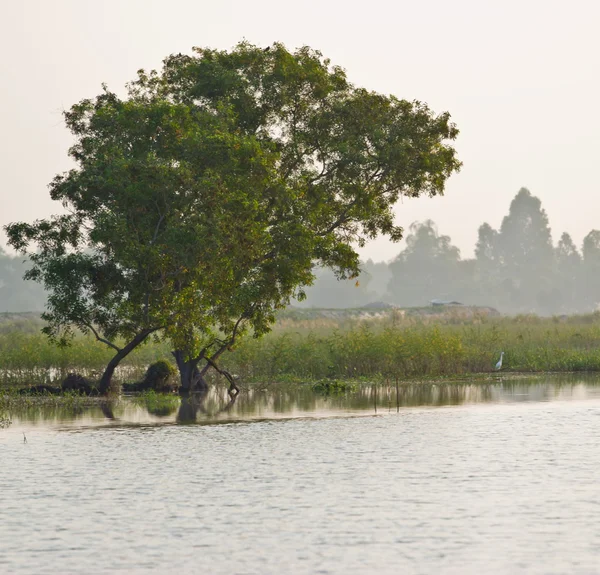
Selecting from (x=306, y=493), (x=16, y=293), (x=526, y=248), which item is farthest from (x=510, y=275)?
(x=306, y=493)

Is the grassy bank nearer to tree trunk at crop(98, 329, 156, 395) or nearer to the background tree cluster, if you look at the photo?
tree trunk at crop(98, 329, 156, 395)

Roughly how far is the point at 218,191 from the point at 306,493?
1633cm

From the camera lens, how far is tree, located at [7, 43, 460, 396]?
3238cm

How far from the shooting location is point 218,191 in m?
32.2

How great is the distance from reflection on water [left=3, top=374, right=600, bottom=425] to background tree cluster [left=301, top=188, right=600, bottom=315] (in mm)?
138613

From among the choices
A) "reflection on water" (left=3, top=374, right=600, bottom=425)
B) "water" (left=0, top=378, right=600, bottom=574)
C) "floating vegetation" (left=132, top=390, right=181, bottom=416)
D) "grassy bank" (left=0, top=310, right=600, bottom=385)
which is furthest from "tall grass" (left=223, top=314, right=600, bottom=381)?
"water" (left=0, top=378, right=600, bottom=574)

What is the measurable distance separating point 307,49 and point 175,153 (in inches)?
298

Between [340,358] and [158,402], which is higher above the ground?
[340,358]

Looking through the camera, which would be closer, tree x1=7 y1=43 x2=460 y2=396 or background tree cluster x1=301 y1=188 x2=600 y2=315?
tree x1=7 y1=43 x2=460 y2=396

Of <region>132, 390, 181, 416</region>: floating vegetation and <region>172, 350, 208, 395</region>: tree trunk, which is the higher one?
<region>172, 350, 208, 395</region>: tree trunk

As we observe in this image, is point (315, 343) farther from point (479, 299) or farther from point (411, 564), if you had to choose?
point (479, 299)

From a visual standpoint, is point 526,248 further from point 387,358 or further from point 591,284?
point 387,358

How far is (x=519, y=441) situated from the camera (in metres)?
23.0

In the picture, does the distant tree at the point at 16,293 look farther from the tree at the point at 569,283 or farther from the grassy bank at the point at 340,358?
the grassy bank at the point at 340,358
